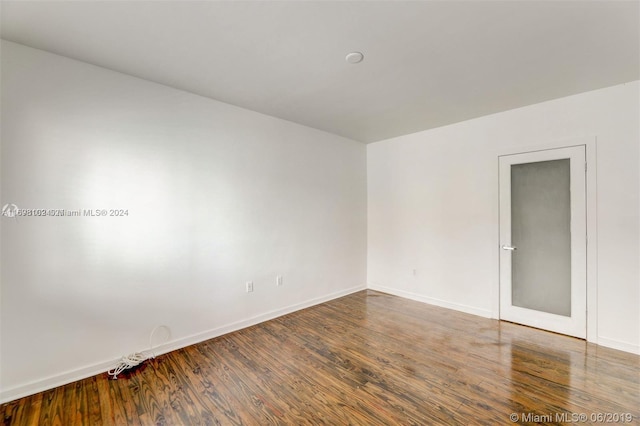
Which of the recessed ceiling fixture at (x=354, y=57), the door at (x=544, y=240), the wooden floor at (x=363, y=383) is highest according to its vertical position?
the recessed ceiling fixture at (x=354, y=57)

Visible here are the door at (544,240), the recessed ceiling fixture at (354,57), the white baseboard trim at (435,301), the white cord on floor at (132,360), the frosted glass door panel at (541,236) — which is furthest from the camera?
the white baseboard trim at (435,301)

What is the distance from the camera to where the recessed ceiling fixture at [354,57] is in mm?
2195

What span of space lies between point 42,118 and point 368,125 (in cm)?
355

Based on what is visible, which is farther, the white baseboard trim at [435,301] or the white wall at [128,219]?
the white baseboard trim at [435,301]

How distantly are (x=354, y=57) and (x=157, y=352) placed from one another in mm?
3357

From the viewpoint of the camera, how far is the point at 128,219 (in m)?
2.57

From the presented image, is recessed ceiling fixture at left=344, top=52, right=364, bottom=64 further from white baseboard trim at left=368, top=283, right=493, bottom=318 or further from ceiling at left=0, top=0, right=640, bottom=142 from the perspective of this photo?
white baseboard trim at left=368, top=283, right=493, bottom=318

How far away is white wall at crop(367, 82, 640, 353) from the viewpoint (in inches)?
107

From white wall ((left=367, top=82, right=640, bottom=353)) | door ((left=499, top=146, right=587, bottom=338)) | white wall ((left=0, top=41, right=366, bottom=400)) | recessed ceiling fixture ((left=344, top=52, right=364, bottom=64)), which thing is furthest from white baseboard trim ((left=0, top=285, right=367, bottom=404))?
recessed ceiling fixture ((left=344, top=52, right=364, bottom=64))

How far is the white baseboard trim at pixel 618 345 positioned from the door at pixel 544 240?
0.14 metres

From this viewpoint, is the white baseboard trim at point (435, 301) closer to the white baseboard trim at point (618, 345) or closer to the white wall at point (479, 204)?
the white wall at point (479, 204)

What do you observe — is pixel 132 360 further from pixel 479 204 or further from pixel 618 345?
pixel 618 345

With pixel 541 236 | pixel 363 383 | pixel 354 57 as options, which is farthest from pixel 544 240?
pixel 354 57

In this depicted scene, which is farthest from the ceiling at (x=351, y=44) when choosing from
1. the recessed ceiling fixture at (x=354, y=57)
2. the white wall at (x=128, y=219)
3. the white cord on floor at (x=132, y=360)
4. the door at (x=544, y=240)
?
the white cord on floor at (x=132, y=360)
